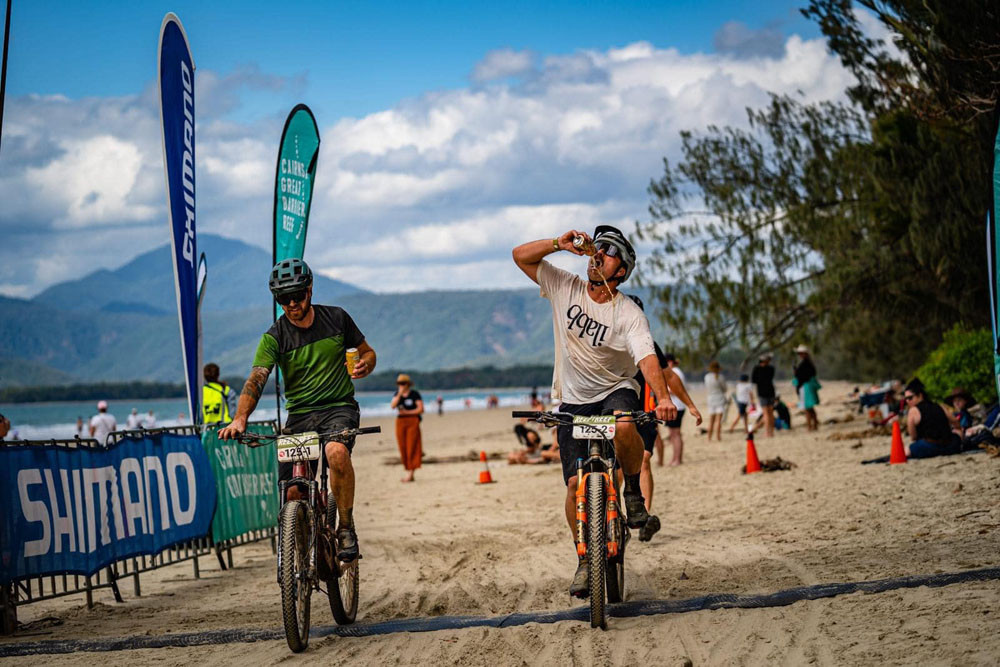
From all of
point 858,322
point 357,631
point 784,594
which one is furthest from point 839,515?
point 858,322

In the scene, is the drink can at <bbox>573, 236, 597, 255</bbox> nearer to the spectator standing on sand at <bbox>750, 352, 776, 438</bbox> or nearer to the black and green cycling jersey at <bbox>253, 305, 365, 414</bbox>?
the black and green cycling jersey at <bbox>253, 305, 365, 414</bbox>

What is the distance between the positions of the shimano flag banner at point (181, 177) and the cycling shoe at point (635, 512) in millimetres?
5466

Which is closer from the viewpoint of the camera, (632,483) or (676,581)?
(632,483)

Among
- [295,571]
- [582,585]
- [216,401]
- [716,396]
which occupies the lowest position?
[582,585]

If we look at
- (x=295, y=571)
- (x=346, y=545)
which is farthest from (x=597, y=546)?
(x=295, y=571)

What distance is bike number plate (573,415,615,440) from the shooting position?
6031 millimetres

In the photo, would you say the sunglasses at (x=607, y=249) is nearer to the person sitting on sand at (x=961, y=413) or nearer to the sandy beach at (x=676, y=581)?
the sandy beach at (x=676, y=581)

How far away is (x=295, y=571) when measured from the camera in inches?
224

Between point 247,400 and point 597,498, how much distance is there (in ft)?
7.09

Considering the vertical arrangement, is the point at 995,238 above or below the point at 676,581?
above

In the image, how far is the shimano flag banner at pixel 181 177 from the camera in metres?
10.4

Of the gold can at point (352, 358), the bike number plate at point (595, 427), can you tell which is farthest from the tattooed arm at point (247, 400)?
the bike number plate at point (595, 427)

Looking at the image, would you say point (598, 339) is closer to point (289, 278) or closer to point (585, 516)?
point (585, 516)

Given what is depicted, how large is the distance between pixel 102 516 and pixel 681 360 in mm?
19004
